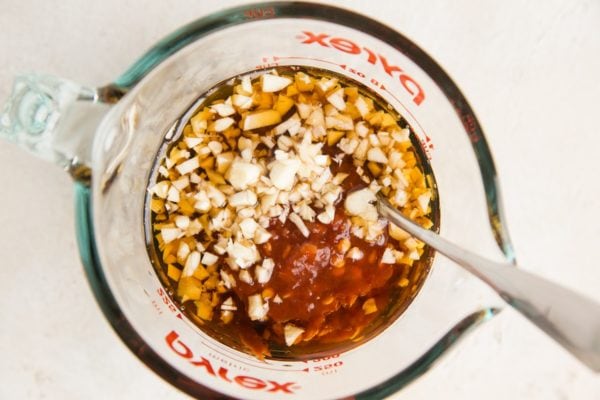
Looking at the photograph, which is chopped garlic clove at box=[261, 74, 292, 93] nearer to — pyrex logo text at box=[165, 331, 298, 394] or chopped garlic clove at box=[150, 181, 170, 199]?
chopped garlic clove at box=[150, 181, 170, 199]

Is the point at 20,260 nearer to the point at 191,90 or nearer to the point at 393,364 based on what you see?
the point at 191,90

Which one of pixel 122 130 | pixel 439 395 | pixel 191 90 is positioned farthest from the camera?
pixel 439 395

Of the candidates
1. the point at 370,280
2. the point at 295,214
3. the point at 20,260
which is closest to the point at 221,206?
the point at 295,214

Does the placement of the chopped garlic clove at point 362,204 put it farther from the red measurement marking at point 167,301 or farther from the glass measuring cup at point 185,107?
the red measurement marking at point 167,301

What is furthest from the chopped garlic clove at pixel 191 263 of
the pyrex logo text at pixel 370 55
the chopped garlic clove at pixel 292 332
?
the pyrex logo text at pixel 370 55

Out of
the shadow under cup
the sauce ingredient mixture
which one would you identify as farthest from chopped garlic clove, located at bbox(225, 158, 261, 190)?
the shadow under cup
